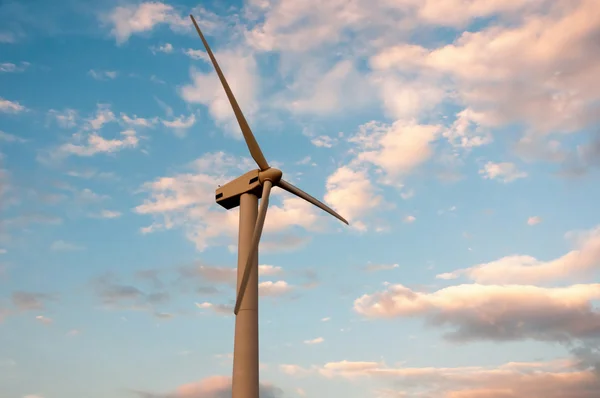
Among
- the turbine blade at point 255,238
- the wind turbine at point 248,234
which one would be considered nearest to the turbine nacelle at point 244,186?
the wind turbine at point 248,234

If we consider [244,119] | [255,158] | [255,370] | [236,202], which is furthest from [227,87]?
[255,370]

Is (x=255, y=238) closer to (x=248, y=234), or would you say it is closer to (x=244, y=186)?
(x=248, y=234)

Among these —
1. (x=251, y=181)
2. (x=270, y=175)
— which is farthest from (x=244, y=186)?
(x=270, y=175)

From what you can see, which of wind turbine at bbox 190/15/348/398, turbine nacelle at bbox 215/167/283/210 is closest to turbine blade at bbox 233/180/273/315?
wind turbine at bbox 190/15/348/398

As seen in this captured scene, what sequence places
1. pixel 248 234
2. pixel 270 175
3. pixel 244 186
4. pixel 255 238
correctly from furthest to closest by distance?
pixel 244 186 < pixel 270 175 < pixel 248 234 < pixel 255 238

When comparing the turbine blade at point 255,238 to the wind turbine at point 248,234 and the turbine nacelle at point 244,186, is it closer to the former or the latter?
the wind turbine at point 248,234

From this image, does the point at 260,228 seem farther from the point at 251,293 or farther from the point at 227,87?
the point at 227,87

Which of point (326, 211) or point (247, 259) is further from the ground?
point (326, 211)

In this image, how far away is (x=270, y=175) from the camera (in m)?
47.6

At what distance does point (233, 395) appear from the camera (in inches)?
1549

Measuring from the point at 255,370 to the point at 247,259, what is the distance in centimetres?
863

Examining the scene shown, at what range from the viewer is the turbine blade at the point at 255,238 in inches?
1606

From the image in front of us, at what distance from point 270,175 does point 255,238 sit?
23.9 ft

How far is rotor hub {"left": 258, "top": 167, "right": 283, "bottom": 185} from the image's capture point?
156 feet
